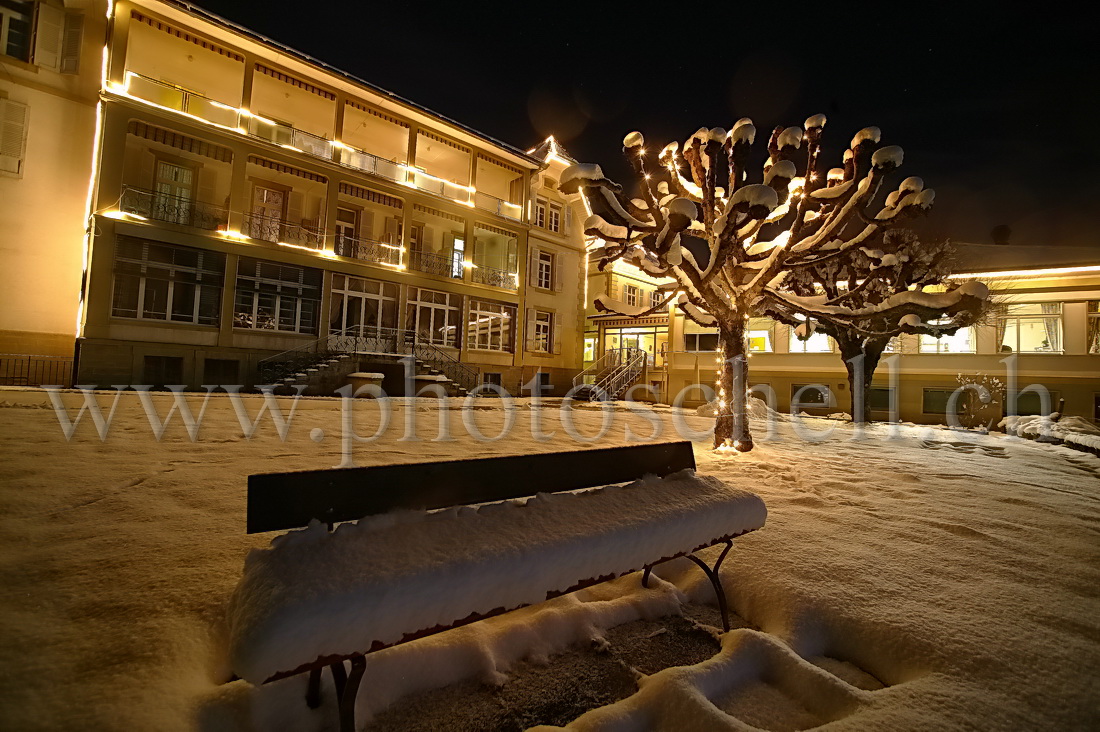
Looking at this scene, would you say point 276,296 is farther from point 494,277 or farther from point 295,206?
point 494,277

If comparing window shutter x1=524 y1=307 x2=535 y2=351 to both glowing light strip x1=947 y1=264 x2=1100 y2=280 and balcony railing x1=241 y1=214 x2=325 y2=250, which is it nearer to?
balcony railing x1=241 y1=214 x2=325 y2=250

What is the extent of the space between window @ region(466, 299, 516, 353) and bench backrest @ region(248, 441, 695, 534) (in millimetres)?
20170

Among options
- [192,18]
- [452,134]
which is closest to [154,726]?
[192,18]

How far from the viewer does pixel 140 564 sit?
8.27 feet

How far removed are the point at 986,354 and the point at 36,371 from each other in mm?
34073

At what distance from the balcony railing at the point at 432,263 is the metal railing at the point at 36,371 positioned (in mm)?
11652

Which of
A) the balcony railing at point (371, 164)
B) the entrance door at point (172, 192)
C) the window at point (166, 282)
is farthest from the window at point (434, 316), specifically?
the entrance door at point (172, 192)

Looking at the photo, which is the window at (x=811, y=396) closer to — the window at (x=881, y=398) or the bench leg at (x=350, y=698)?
the window at (x=881, y=398)

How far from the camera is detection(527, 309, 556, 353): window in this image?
81.0 ft

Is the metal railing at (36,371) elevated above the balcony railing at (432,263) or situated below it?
below

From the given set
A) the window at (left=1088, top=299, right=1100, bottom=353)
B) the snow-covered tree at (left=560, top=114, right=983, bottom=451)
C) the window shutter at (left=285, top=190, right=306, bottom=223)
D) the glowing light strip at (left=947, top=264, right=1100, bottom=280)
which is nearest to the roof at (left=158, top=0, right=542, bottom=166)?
the window shutter at (left=285, top=190, right=306, bottom=223)

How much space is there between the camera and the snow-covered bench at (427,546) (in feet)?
4.36

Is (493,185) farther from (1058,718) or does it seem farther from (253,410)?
(1058,718)

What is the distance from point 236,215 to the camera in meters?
16.1
